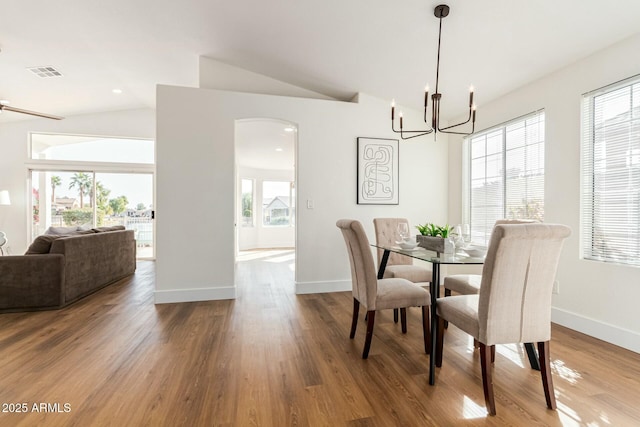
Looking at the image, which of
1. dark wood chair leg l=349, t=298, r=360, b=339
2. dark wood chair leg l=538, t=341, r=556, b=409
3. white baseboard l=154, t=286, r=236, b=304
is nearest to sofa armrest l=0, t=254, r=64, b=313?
white baseboard l=154, t=286, r=236, b=304

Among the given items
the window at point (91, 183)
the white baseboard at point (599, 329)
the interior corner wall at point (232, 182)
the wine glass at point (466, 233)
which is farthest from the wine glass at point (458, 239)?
the window at point (91, 183)

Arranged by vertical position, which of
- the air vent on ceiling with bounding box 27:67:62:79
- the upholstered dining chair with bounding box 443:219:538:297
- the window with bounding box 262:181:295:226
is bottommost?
the upholstered dining chair with bounding box 443:219:538:297

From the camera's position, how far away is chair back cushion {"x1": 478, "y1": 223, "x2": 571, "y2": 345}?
1.48 meters

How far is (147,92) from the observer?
17.7 ft

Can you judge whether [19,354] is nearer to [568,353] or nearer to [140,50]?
[140,50]

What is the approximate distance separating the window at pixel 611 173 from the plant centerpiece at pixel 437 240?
141 centimetres

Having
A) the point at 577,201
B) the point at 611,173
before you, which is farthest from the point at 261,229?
the point at 611,173

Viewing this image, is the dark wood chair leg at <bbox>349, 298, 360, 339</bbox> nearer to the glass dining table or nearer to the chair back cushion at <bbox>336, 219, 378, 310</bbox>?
the chair back cushion at <bbox>336, 219, 378, 310</bbox>

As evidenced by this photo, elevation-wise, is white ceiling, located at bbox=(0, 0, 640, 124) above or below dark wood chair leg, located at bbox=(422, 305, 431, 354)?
above

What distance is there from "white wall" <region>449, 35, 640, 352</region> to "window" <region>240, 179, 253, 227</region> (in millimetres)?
6682

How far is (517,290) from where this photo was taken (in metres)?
1.56

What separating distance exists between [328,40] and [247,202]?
5907 millimetres

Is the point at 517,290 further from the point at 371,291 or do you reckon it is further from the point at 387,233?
the point at 387,233

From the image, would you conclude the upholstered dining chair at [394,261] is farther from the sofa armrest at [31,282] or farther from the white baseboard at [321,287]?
the sofa armrest at [31,282]
